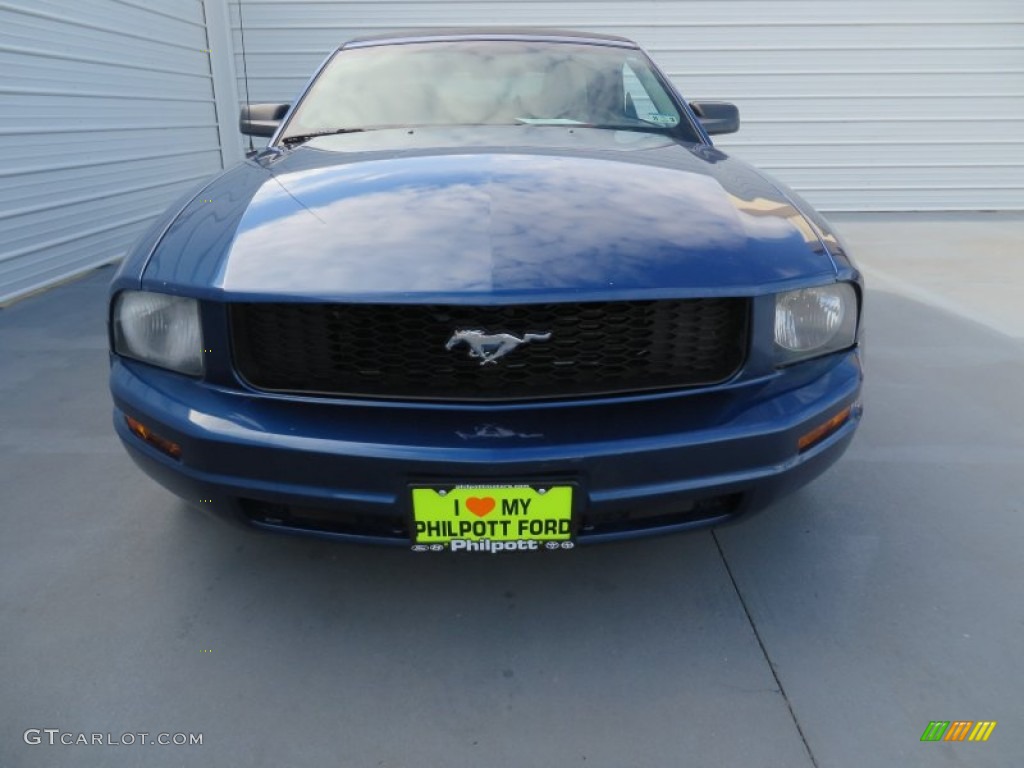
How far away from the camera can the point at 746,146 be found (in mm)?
7902

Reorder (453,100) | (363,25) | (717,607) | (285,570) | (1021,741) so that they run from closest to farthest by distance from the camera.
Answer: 1. (1021,741)
2. (717,607)
3. (285,570)
4. (453,100)
5. (363,25)

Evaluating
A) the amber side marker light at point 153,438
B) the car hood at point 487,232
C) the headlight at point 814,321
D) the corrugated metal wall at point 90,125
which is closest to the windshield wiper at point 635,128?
the car hood at point 487,232

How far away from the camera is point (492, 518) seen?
152 centimetres

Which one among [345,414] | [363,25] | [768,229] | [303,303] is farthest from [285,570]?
[363,25]

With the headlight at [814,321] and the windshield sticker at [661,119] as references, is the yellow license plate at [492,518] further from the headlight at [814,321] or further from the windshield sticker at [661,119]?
the windshield sticker at [661,119]

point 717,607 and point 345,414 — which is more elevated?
point 345,414

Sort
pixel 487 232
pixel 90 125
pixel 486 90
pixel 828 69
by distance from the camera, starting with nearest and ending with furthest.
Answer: pixel 487 232, pixel 486 90, pixel 90 125, pixel 828 69

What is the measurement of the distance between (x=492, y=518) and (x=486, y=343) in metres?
0.35

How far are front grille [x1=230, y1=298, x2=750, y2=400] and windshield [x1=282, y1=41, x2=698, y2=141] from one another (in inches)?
49.2

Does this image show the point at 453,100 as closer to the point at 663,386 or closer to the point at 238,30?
the point at 663,386

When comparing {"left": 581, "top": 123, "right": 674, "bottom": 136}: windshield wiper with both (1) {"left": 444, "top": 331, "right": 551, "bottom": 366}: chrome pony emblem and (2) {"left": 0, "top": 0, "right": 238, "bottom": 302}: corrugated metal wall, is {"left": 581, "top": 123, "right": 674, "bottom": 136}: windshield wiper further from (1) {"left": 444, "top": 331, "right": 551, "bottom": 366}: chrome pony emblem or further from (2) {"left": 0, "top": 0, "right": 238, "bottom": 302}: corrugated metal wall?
(2) {"left": 0, "top": 0, "right": 238, "bottom": 302}: corrugated metal wall

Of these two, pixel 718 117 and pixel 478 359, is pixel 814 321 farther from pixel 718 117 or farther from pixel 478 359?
pixel 718 117

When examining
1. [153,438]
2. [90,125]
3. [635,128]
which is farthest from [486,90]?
[90,125]

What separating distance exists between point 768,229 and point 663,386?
47 cm
